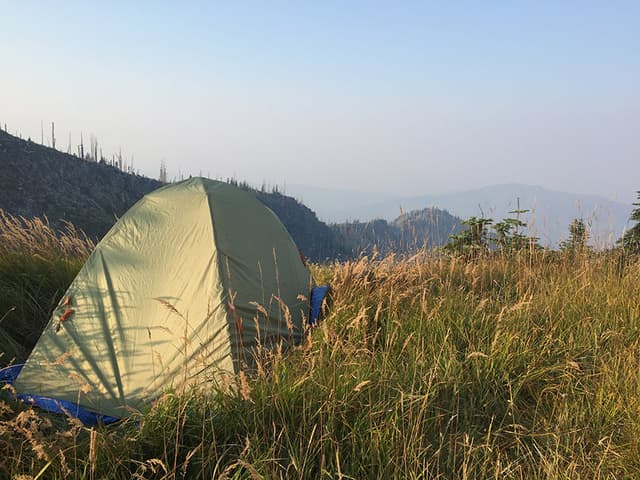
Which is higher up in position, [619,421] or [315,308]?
[315,308]

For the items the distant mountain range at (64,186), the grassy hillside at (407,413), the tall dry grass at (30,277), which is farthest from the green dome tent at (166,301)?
the distant mountain range at (64,186)

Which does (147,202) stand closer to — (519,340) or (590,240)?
(519,340)

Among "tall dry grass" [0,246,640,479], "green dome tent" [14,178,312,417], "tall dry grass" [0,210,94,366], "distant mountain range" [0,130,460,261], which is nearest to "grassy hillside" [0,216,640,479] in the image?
"tall dry grass" [0,246,640,479]

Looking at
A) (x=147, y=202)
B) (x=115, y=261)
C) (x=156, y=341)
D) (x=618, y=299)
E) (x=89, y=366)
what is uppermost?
(x=147, y=202)

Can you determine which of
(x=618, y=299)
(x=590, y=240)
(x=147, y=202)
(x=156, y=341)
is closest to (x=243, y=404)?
(x=156, y=341)

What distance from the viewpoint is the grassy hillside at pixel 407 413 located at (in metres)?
2.40

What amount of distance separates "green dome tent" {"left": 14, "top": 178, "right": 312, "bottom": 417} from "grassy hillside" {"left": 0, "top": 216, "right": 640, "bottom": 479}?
0.56 m

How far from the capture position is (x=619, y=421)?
9.93 feet

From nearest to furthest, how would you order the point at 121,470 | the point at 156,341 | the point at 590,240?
the point at 121,470 → the point at 156,341 → the point at 590,240

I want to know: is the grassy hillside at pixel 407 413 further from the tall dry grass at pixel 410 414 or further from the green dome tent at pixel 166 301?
the green dome tent at pixel 166 301

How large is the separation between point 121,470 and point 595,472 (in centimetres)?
249

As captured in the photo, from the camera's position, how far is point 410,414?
2613mm

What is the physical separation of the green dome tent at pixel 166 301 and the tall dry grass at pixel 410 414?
0.60 metres

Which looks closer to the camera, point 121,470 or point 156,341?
point 121,470
